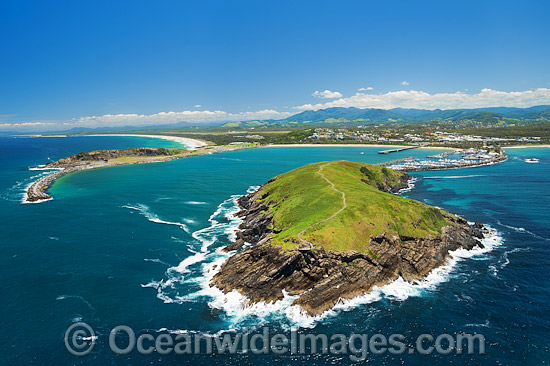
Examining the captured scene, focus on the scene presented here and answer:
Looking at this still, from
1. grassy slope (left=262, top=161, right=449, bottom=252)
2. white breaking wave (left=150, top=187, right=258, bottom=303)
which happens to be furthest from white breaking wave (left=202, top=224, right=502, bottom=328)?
grassy slope (left=262, top=161, right=449, bottom=252)

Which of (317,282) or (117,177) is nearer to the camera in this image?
(317,282)

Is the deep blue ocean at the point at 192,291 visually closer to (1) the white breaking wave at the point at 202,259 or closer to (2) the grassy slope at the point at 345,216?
(1) the white breaking wave at the point at 202,259

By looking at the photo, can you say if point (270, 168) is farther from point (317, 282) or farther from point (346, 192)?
point (317, 282)

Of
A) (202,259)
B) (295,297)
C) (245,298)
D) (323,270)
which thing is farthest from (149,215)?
(323,270)

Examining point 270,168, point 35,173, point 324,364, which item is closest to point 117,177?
point 35,173

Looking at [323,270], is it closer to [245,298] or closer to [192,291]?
[245,298]

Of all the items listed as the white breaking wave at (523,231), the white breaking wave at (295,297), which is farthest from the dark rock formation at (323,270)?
the white breaking wave at (523,231)

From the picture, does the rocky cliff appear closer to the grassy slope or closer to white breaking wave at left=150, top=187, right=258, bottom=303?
the grassy slope
